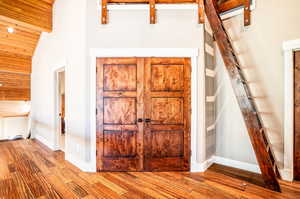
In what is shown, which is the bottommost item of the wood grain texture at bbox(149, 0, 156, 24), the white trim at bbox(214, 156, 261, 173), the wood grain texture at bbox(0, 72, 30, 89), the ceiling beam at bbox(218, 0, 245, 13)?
the white trim at bbox(214, 156, 261, 173)

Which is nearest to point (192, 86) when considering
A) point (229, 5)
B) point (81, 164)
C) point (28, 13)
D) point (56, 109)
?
point (229, 5)

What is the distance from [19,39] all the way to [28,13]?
155cm

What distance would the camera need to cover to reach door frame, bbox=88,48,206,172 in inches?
95.0

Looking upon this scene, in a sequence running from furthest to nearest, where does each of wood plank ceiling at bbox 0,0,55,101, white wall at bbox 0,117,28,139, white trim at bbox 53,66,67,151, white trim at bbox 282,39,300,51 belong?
white wall at bbox 0,117,28,139 → white trim at bbox 53,66,67,151 → wood plank ceiling at bbox 0,0,55,101 → white trim at bbox 282,39,300,51

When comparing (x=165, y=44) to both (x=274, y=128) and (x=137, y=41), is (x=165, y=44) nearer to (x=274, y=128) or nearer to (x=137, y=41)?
(x=137, y=41)

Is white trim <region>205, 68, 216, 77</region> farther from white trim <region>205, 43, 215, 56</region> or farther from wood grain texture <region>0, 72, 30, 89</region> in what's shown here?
wood grain texture <region>0, 72, 30, 89</region>

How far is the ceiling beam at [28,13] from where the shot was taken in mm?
3131

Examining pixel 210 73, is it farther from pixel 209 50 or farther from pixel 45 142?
pixel 45 142

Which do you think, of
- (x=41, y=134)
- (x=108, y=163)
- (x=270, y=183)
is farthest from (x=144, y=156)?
(x=41, y=134)

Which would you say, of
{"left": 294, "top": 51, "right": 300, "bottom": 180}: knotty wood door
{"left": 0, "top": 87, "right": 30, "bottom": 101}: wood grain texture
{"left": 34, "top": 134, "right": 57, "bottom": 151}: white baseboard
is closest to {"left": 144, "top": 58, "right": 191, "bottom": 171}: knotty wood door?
{"left": 294, "top": 51, "right": 300, "bottom": 180}: knotty wood door

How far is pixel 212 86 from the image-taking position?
2.79m

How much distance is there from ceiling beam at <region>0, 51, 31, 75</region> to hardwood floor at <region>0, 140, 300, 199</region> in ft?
12.3

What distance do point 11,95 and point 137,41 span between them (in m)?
6.07

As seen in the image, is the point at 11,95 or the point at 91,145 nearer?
the point at 91,145
